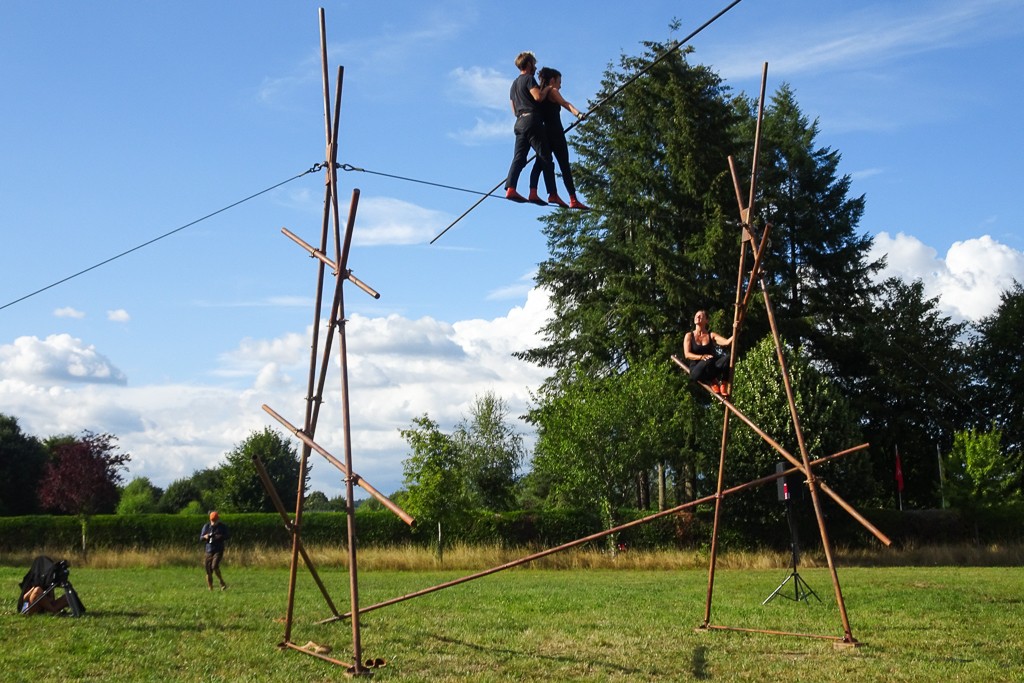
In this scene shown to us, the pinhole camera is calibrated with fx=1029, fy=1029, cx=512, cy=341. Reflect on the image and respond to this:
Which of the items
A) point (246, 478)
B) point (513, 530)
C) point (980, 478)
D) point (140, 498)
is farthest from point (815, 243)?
point (140, 498)

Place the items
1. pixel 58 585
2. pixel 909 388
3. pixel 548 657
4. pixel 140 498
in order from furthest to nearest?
pixel 140 498 < pixel 909 388 < pixel 58 585 < pixel 548 657

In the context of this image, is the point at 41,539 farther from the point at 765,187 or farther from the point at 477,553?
the point at 765,187

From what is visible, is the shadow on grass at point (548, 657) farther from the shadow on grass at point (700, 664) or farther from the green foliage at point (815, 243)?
the green foliage at point (815, 243)

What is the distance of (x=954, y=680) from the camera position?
27.8ft

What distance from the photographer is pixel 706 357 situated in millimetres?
11469

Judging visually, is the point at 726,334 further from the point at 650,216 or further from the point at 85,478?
the point at 85,478

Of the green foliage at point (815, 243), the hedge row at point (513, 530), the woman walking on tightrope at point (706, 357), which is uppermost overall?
the green foliage at point (815, 243)

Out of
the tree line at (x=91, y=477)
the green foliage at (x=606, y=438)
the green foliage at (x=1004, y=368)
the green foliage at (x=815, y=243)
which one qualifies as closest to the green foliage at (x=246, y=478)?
the tree line at (x=91, y=477)

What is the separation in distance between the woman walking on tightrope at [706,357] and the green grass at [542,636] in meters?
2.79

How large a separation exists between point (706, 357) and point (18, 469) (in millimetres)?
43340

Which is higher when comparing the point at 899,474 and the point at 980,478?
the point at 899,474

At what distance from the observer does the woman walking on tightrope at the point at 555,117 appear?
32.6ft

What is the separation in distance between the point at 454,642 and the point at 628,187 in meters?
25.9

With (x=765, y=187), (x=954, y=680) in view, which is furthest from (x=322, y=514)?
(x=954, y=680)
